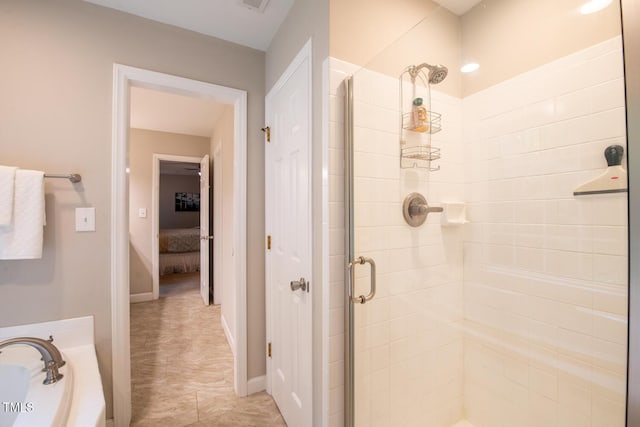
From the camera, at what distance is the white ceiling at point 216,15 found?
155 centimetres

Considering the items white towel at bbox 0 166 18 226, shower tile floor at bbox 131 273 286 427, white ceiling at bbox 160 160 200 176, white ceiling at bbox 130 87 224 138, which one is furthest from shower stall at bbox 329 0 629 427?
white ceiling at bbox 160 160 200 176

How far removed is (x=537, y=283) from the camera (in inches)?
50.4

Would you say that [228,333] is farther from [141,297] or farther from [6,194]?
[6,194]

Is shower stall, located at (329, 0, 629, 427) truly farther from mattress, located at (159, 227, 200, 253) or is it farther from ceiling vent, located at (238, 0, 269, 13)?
mattress, located at (159, 227, 200, 253)

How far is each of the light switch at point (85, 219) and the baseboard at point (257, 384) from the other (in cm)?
148

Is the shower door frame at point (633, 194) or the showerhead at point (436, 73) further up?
the showerhead at point (436, 73)

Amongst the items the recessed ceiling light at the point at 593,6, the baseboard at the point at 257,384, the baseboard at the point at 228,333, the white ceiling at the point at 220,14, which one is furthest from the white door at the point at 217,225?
the recessed ceiling light at the point at 593,6

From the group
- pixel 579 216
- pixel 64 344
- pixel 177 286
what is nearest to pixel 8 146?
pixel 64 344

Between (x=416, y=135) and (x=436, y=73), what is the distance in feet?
1.16

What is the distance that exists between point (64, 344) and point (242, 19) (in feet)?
7.18

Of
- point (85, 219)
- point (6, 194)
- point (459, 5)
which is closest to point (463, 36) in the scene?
point (459, 5)

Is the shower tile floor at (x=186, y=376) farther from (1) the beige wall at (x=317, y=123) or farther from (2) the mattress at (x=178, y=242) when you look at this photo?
(2) the mattress at (x=178, y=242)

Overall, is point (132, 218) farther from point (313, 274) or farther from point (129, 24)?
point (313, 274)

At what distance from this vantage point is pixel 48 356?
1.18m
